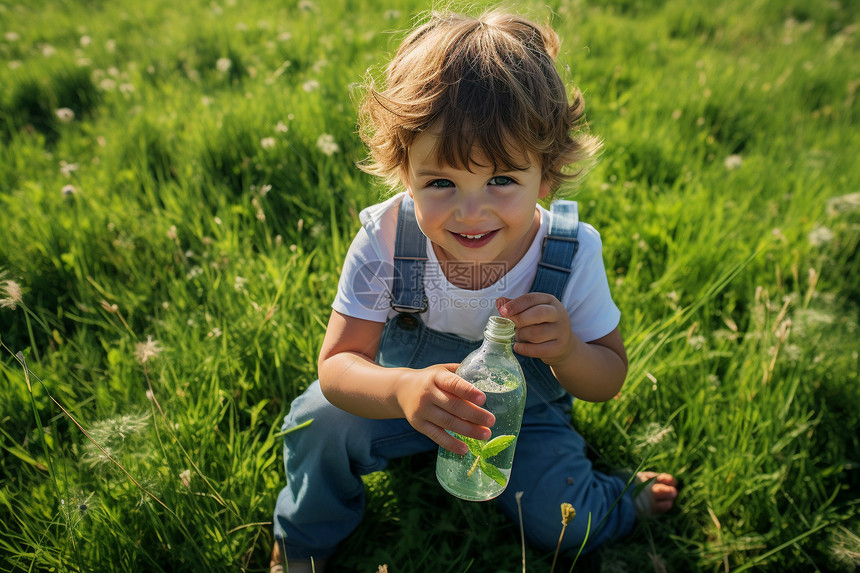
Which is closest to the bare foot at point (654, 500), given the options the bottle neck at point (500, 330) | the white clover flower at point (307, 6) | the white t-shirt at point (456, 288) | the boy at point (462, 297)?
the boy at point (462, 297)

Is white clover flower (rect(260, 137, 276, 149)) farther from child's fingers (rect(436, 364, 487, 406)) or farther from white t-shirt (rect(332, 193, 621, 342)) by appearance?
child's fingers (rect(436, 364, 487, 406))

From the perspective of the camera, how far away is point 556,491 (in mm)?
1891

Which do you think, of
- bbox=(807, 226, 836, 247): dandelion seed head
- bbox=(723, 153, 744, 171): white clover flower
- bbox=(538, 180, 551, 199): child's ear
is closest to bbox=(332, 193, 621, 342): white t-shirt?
bbox=(538, 180, 551, 199): child's ear

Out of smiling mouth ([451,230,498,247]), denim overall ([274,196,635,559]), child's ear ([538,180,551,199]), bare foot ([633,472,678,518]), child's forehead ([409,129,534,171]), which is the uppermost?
child's forehead ([409,129,534,171])

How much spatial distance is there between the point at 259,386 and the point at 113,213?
1.31 meters

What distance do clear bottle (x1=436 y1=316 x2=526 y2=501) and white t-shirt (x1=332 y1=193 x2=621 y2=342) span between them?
9.1 inches

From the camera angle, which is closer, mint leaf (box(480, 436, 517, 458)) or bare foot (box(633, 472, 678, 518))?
mint leaf (box(480, 436, 517, 458))

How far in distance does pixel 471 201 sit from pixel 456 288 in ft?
1.19

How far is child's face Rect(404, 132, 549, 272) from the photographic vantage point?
1541 millimetres

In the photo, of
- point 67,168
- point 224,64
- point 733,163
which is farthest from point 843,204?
point 67,168

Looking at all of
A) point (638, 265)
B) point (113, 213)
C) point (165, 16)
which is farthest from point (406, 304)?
point (165, 16)

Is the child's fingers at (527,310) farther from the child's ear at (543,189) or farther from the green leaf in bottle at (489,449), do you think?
the child's ear at (543,189)

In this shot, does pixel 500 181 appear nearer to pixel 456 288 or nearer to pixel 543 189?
pixel 543 189

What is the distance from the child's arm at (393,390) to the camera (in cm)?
141
